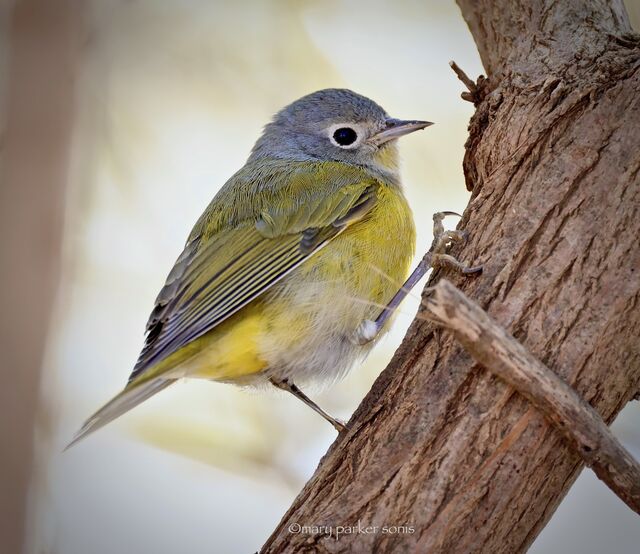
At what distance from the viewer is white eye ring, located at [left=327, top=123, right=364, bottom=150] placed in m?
4.02

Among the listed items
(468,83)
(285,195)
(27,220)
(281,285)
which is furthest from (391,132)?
(27,220)

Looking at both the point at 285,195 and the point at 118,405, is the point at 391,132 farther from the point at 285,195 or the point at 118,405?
the point at 118,405

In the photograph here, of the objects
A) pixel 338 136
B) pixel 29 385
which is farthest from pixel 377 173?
pixel 29 385

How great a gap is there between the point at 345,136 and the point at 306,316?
4.35 feet

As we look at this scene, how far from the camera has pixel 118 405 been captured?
287cm

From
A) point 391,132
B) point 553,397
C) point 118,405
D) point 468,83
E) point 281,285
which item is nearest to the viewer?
point 553,397

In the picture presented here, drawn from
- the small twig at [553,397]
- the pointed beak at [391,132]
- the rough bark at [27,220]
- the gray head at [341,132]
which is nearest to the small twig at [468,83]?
the gray head at [341,132]

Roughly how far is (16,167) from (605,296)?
241 cm

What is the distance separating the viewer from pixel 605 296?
7.17ft

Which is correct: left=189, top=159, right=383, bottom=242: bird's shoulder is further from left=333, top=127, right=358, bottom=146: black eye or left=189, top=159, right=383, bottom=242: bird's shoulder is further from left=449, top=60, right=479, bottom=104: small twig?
left=449, top=60, right=479, bottom=104: small twig

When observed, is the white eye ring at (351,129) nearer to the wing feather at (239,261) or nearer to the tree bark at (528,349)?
the wing feather at (239,261)

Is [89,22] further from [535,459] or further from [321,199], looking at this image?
[535,459]

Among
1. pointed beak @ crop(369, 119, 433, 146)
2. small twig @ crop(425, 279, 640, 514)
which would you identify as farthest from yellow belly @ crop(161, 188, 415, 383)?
small twig @ crop(425, 279, 640, 514)

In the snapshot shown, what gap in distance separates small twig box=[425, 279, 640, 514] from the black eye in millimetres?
2115
